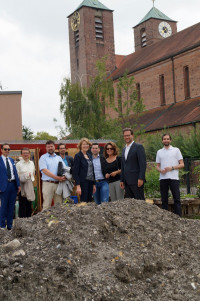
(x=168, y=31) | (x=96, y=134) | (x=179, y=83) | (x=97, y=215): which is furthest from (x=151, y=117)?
(x=97, y=215)

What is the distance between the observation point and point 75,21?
52.4m

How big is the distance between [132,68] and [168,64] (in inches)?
234

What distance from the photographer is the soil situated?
409 cm

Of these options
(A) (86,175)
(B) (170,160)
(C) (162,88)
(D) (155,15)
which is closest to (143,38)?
(D) (155,15)

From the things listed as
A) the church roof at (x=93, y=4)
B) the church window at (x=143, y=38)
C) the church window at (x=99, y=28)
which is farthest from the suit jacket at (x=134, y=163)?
the church window at (x=143, y=38)

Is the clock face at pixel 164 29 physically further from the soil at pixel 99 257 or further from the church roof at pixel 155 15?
the soil at pixel 99 257

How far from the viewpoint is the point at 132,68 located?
46.0 meters

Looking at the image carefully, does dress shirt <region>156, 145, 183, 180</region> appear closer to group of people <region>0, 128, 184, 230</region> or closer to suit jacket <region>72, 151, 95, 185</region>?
group of people <region>0, 128, 184, 230</region>

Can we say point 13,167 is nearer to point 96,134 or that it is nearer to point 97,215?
point 97,215

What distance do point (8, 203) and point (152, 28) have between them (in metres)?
54.4

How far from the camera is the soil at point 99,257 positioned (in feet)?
13.4

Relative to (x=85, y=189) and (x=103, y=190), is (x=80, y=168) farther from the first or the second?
(x=103, y=190)

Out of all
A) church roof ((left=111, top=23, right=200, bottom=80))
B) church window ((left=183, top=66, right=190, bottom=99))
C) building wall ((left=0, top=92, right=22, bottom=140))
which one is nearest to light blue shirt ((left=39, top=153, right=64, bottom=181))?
building wall ((left=0, top=92, right=22, bottom=140))

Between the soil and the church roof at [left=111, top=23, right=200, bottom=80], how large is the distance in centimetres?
3307
